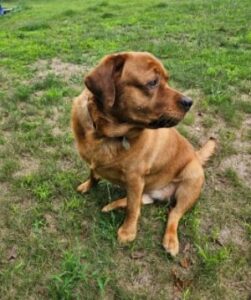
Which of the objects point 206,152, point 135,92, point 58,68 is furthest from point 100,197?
point 58,68

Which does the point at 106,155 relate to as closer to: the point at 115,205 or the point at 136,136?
the point at 136,136

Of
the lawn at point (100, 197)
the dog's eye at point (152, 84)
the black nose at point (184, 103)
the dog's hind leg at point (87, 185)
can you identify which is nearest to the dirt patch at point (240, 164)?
the lawn at point (100, 197)

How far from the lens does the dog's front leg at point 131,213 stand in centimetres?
358

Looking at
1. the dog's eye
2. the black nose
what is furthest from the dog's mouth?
the dog's eye

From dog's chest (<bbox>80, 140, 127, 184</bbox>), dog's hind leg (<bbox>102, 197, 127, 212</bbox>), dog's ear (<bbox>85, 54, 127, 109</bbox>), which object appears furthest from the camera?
dog's hind leg (<bbox>102, 197, 127, 212</bbox>)

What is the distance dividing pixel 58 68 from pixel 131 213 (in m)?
3.85

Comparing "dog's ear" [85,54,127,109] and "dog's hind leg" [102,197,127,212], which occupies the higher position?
"dog's ear" [85,54,127,109]

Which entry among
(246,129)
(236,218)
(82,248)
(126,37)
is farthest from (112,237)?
(126,37)

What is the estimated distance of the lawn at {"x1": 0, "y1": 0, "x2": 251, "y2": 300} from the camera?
3.33 metres

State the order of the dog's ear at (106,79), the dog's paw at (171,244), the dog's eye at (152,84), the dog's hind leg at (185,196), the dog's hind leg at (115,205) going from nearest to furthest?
the dog's ear at (106,79) < the dog's eye at (152,84) < the dog's paw at (171,244) < the dog's hind leg at (185,196) < the dog's hind leg at (115,205)

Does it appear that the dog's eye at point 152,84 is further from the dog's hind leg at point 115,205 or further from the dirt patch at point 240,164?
the dirt patch at point 240,164

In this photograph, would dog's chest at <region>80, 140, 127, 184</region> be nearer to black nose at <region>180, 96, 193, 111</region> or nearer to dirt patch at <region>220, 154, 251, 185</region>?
black nose at <region>180, 96, 193, 111</region>

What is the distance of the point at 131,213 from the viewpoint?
3686 mm

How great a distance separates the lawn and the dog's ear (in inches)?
46.7
